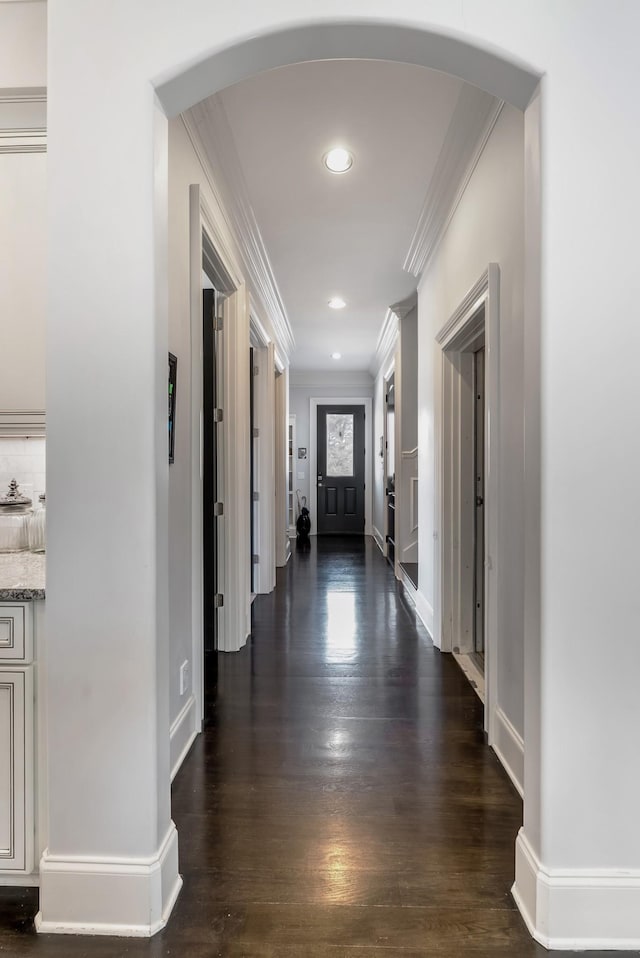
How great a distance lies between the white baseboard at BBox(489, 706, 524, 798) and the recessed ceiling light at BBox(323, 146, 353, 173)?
2.77 metres

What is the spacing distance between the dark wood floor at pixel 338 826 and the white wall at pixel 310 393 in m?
5.84

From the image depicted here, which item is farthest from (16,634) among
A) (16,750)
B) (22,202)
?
(22,202)

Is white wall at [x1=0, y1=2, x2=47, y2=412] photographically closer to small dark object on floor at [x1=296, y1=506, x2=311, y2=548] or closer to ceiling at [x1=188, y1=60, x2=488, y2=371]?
ceiling at [x1=188, y1=60, x2=488, y2=371]

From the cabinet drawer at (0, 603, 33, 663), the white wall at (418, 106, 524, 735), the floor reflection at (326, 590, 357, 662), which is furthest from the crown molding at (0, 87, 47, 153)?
the floor reflection at (326, 590, 357, 662)

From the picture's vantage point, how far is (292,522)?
8.68m

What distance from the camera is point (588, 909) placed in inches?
51.8

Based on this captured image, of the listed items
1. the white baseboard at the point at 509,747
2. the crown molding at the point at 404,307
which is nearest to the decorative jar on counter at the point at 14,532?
the white baseboard at the point at 509,747

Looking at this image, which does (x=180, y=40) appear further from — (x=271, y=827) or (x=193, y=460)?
(x=271, y=827)

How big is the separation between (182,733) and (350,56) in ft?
7.86

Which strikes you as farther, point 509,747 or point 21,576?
point 509,747

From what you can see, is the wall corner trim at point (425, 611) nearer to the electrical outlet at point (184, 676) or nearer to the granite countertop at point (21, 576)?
the electrical outlet at point (184, 676)

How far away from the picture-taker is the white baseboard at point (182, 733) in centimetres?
202

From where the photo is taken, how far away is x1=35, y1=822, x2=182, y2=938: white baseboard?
1342mm

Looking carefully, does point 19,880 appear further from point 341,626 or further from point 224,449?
point 341,626
